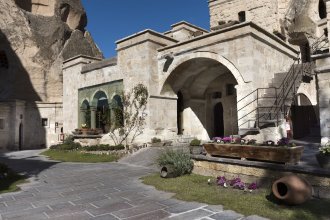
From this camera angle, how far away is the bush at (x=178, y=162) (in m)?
8.77

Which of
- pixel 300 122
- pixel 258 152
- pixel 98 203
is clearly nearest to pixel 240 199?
pixel 258 152

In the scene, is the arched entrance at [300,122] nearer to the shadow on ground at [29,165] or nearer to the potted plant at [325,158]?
the potted plant at [325,158]

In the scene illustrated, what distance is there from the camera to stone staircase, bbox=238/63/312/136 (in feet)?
38.1

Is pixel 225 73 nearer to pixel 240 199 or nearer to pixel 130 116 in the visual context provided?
pixel 130 116

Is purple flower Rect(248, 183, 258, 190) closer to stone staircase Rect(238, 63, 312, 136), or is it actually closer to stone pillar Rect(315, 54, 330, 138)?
stone staircase Rect(238, 63, 312, 136)

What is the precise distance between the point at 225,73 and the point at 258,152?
1172 centimetres

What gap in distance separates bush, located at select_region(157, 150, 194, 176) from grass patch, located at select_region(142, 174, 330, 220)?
1.17 feet

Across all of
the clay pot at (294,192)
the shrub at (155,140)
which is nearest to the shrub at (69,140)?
the shrub at (155,140)

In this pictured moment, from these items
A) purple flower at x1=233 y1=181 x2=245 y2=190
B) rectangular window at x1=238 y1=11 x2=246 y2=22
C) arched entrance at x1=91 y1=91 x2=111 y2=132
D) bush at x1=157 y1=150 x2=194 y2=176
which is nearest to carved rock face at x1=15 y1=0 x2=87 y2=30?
arched entrance at x1=91 y1=91 x2=111 y2=132

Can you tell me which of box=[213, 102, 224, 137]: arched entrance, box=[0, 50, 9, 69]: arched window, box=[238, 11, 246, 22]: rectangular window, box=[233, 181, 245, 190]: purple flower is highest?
box=[238, 11, 246, 22]: rectangular window

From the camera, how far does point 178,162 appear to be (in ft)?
28.9

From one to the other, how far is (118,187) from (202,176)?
247 centimetres

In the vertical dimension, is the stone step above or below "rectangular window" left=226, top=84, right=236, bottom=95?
below

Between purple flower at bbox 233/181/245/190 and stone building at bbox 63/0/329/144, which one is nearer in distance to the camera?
purple flower at bbox 233/181/245/190
